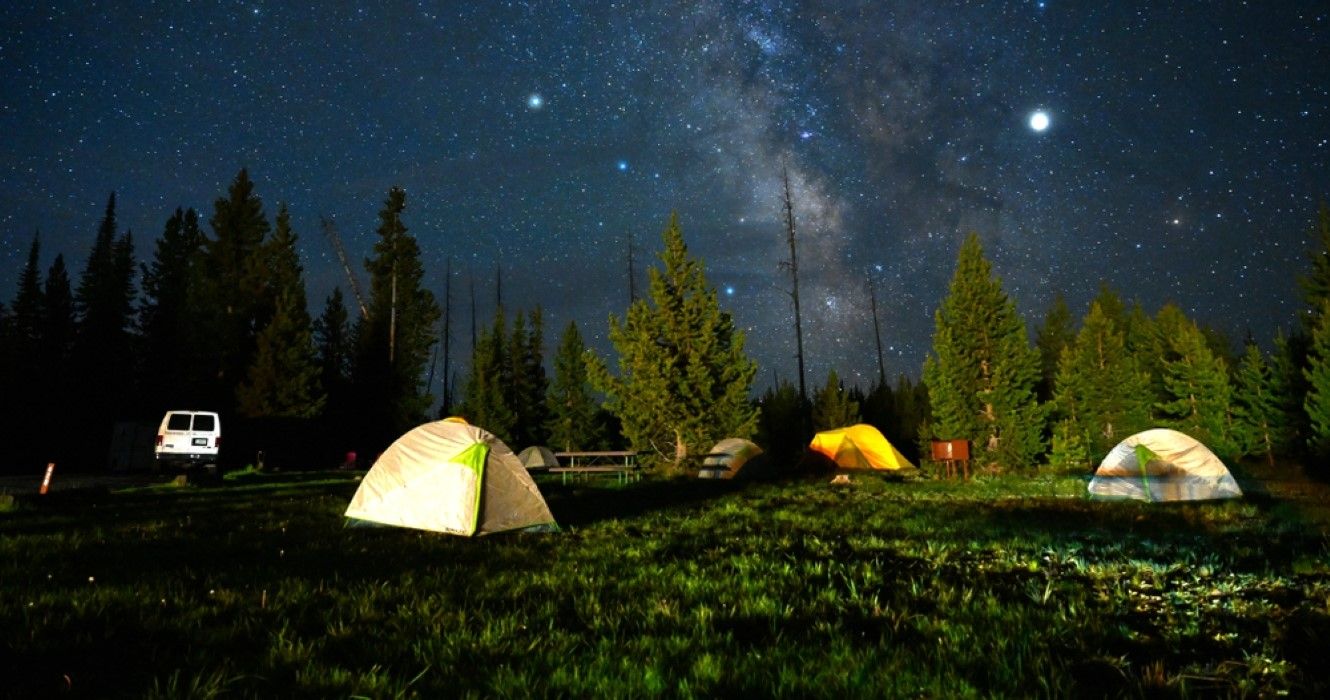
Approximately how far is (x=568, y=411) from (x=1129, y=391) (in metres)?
41.5

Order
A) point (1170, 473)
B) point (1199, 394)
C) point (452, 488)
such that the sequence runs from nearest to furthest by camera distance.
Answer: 1. point (452, 488)
2. point (1170, 473)
3. point (1199, 394)

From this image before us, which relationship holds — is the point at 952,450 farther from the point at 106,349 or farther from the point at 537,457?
the point at 106,349

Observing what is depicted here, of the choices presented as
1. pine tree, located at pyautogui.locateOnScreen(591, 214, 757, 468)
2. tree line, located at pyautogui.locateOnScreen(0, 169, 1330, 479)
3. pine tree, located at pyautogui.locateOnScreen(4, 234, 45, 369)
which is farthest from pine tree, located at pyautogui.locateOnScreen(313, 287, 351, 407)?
pine tree, located at pyautogui.locateOnScreen(591, 214, 757, 468)

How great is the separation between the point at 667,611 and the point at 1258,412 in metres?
58.7

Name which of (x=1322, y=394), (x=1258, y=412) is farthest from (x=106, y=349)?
(x=1258, y=412)

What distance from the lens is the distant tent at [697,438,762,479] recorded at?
26.0m

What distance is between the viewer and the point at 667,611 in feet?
17.0

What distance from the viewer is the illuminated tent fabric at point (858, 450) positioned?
31734mm

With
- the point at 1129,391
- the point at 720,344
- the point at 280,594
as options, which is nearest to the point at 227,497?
the point at 280,594

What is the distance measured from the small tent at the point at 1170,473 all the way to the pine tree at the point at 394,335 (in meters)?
48.1

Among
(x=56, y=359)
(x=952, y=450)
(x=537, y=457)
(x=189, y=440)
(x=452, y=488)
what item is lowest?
(x=537, y=457)

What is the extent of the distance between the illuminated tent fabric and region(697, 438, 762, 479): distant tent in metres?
6.49

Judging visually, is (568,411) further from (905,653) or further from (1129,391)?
(905,653)

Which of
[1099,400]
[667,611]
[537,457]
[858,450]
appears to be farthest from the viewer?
[1099,400]
